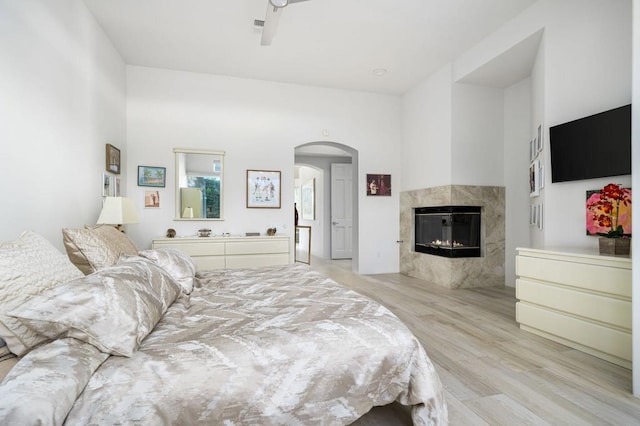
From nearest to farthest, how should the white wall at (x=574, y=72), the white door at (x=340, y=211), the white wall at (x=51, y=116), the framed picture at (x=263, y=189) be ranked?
1. the white wall at (x=51, y=116)
2. the white wall at (x=574, y=72)
3. the framed picture at (x=263, y=189)
4. the white door at (x=340, y=211)

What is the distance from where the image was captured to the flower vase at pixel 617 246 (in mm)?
2402

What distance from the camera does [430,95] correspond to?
203 inches

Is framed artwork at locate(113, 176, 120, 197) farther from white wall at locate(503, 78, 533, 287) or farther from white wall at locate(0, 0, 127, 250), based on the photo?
white wall at locate(503, 78, 533, 287)

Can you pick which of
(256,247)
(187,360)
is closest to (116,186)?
(256,247)

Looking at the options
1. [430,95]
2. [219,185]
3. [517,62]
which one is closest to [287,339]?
[219,185]

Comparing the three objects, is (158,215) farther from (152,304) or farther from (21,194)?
(152,304)

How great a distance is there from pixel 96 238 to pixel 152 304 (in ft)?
2.77

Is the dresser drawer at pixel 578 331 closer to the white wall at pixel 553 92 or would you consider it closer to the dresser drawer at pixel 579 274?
the dresser drawer at pixel 579 274

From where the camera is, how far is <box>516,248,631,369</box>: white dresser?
2.23 m

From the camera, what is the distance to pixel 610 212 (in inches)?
105

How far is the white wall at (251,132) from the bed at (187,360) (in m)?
3.42

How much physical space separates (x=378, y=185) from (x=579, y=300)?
3.63m

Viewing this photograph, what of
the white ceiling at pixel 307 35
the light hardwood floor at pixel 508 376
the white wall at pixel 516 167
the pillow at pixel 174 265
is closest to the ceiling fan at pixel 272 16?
the white ceiling at pixel 307 35

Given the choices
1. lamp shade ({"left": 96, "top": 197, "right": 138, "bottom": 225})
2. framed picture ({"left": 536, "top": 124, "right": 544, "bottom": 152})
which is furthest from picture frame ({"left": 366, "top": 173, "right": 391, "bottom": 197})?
lamp shade ({"left": 96, "top": 197, "right": 138, "bottom": 225})
